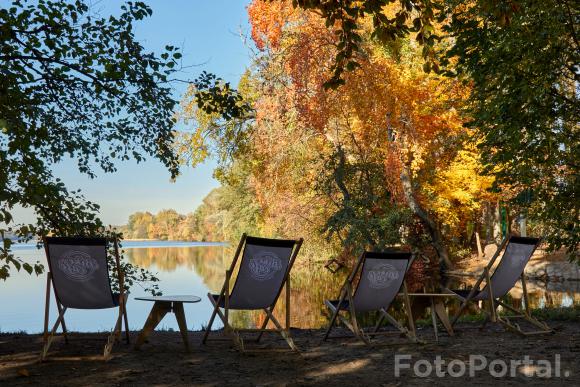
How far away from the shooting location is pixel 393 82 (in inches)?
659

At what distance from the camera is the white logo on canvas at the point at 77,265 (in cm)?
497

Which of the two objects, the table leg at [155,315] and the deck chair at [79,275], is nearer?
the deck chair at [79,275]

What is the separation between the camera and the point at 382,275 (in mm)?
5539

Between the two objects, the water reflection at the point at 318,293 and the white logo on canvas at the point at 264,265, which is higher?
the white logo on canvas at the point at 264,265

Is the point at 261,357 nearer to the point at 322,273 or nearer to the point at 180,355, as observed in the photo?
the point at 180,355

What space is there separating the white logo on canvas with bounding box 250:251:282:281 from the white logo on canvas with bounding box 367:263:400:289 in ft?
2.85

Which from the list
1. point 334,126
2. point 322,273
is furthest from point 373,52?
point 322,273

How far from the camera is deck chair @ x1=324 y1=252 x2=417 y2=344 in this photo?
5.43m

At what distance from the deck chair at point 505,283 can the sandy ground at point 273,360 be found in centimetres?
17

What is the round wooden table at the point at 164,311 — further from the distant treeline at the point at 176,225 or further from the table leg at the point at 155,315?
the distant treeline at the point at 176,225

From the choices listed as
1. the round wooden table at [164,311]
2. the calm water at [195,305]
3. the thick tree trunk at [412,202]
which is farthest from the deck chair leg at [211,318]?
the thick tree trunk at [412,202]

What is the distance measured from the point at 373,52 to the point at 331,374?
13944 mm

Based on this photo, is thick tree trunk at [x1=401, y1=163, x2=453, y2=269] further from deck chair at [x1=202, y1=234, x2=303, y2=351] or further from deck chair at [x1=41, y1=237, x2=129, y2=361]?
deck chair at [x1=41, y1=237, x2=129, y2=361]

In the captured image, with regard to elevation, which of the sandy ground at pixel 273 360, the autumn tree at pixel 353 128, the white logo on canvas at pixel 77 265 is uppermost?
the autumn tree at pixel 353 128
